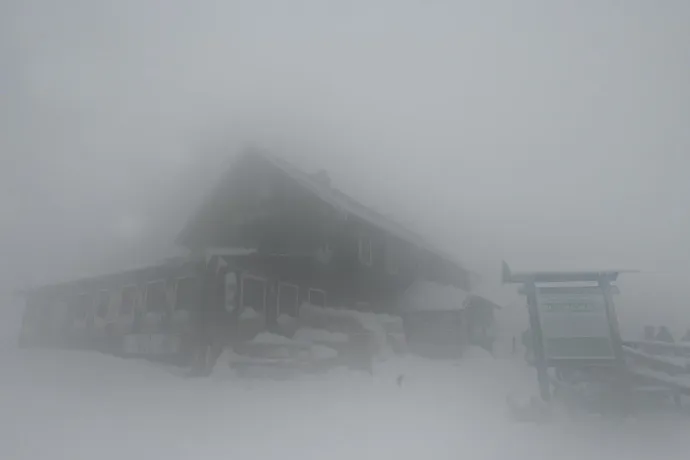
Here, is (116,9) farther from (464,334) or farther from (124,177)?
(464,334)

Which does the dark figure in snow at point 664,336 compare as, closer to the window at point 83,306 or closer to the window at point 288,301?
the window at point 288,301

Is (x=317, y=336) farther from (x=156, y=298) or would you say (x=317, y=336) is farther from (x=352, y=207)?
(x=156, y=298)

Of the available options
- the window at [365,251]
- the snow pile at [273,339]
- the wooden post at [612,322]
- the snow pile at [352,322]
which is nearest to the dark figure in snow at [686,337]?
the wooden post at [612,322]

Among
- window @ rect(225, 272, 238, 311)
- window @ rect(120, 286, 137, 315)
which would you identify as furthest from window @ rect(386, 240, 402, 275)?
window @ rect(120, 286, 137, 315)

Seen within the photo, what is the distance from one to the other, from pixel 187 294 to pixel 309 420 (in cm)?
70

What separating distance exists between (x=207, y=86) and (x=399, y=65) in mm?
931

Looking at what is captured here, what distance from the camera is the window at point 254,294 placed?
1.97m

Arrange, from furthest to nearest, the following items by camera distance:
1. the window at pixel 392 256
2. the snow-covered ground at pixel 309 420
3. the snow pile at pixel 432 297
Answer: the window at pixel 392 256, the snow pile at pixel 432 297, the snow-covered ground at pixel 309 420

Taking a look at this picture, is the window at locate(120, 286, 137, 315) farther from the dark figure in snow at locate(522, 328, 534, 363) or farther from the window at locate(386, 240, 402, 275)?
the dark figure in snow at locate(522, 328, 534, 363)

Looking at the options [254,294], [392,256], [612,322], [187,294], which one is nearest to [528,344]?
[612,322]

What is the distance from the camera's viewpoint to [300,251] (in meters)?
2.04

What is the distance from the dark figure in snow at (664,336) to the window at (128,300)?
2.09 m

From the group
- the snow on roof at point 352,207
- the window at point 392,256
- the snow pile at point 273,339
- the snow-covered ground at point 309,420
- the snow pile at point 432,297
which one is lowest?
the snow-covered ground at point 309,420

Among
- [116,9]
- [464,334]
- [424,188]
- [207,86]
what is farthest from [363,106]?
[116,9]
